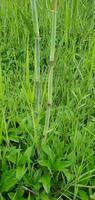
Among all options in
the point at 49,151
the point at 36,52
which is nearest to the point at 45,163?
the point at 49,151

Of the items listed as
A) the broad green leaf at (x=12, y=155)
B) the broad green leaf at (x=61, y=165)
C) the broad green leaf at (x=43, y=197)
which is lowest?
the broad green leaf at (x=43, y=197)

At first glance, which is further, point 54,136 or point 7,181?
point 54,136

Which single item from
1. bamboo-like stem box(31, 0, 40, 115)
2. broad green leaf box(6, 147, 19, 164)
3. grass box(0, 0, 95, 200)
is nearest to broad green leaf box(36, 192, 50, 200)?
grass box(0, 0, 95, 200)

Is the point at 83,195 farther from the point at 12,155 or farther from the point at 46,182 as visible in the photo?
the point at 12,155

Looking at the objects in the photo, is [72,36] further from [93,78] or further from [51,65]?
[51,65]

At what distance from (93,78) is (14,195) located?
1.73 feet

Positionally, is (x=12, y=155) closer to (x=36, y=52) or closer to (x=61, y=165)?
(x=61, y=165)

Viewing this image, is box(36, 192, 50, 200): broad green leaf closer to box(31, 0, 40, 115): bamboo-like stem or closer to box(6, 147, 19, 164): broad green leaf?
box(6, 147, 19, 164): broad green leaf

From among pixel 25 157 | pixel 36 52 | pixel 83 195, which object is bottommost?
pixel 83 195

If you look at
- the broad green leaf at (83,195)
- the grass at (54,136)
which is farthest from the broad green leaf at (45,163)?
the broad green leaf at (83,195)

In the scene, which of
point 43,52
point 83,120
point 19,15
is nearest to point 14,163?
point 83,120

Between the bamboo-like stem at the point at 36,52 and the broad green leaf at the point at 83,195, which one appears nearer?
the bamboo-like stem at the point at 36,52

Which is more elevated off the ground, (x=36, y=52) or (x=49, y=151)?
(x=36, y=52)

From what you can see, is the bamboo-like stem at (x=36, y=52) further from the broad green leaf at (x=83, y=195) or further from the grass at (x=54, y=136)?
the broad green leaf at (x=83, y=195)
